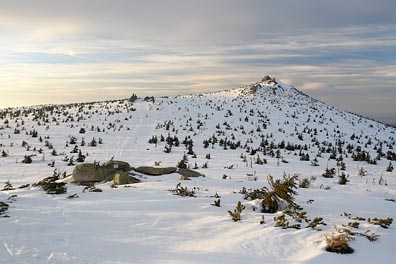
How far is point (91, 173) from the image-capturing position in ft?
30.8

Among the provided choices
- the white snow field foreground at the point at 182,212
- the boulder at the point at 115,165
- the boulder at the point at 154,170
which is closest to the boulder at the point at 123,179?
the white snow field foreground at the point at 182,212

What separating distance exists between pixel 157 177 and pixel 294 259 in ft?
20.9

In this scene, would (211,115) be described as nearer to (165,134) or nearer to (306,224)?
(165,134)

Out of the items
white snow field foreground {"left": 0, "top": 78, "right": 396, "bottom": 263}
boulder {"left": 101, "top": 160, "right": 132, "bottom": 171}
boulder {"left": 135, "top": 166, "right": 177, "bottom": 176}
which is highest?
boulder {"left": 101, "top": 160, "right": 132, "bottom": 171}

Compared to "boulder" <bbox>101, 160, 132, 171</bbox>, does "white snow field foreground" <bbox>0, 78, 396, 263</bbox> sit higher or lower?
lower

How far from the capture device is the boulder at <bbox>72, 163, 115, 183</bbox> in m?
9.24

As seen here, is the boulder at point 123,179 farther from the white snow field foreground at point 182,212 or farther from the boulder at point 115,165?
the boulder at point 115,165

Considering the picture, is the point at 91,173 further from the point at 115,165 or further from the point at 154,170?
the point at 154,170

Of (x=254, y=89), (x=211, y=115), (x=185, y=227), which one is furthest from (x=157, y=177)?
(x=254, y=89)

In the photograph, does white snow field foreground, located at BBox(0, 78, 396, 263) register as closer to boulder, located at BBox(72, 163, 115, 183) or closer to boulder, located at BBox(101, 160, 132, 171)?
boulder, located at BBox(72, 163, 115, 183)

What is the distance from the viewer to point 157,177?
10008 mm

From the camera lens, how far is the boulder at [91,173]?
30.3 feet

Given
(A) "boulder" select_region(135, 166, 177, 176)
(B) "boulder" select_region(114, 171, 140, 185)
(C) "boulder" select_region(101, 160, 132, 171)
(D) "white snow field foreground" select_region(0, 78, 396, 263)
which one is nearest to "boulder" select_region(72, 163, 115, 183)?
(C) "boulder" select_region(101, 160, 132, 171)

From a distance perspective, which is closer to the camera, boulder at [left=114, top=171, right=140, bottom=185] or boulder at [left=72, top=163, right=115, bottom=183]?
boulder at [left=114, top=171, right=140, bottom=185]
